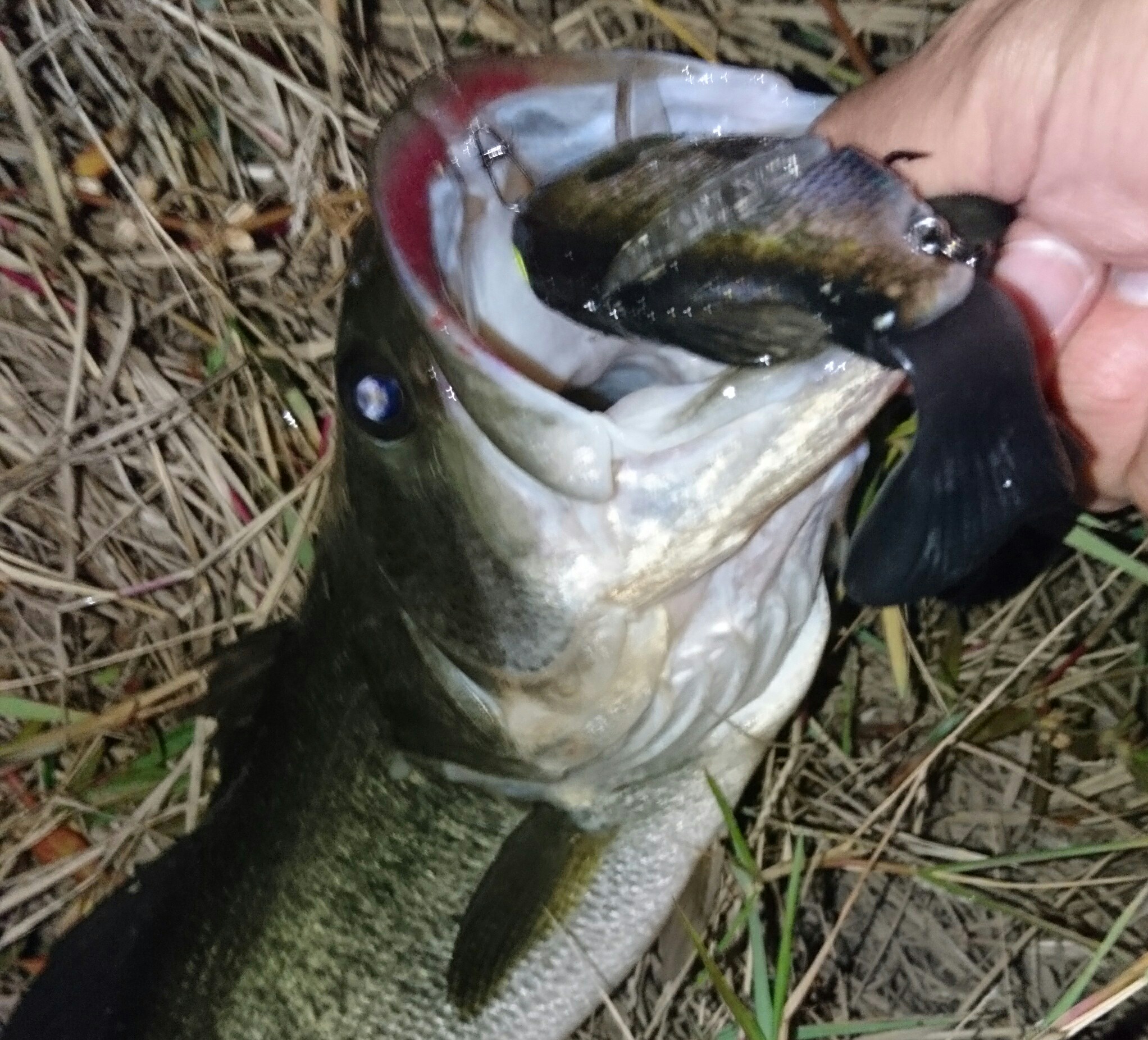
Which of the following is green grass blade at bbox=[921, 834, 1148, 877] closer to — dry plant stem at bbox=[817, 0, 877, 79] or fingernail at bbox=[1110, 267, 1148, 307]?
fingernail at bbox=[1110, 267, 1148, 307]

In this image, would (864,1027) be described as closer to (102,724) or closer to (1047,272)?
(1047,272)

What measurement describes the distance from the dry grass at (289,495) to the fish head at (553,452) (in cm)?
56

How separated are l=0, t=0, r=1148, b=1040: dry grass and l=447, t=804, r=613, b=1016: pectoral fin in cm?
37

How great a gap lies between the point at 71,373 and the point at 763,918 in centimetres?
146

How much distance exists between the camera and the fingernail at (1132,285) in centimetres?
121

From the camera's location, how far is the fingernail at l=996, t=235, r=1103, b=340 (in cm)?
110

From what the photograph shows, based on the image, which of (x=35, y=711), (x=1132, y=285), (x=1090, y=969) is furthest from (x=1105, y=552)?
(x=35, y=711)

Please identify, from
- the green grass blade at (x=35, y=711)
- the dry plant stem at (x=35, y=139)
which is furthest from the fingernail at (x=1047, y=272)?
the green grass blade at (x=35, y=711)

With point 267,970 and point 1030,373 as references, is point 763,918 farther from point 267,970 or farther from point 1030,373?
point 1030,373

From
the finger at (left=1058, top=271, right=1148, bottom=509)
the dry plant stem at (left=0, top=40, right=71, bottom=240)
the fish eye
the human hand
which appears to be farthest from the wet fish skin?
the dry plant stem at (left=0, top=40, right=71, bottom=240)

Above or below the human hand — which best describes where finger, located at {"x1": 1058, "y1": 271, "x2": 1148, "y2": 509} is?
below

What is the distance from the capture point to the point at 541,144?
109cm

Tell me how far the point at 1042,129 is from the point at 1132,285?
1.16ft

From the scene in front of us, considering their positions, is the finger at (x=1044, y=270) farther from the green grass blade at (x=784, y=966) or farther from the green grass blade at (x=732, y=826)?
the green grass blade at (x=784, y=966)
